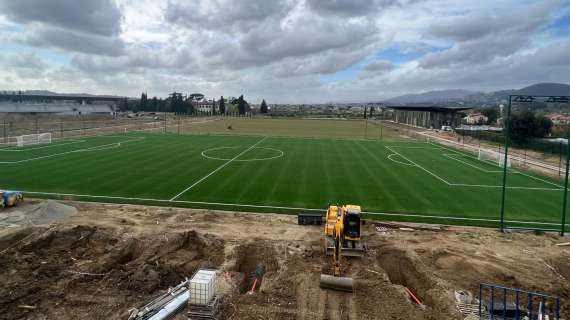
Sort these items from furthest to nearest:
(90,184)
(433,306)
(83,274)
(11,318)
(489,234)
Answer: (90,184) < (489,234) < (83,274) < (433,306) < (11,318)

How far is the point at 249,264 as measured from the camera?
15578mm

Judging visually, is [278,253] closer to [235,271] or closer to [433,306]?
[235,271]

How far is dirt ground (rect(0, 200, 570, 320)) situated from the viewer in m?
12.1

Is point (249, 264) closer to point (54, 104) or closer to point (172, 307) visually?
point (172, 307)

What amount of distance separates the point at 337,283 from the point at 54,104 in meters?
169

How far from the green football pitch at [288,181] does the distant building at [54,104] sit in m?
104

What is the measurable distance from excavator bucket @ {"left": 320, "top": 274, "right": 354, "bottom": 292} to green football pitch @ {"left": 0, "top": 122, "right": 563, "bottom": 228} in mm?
9166

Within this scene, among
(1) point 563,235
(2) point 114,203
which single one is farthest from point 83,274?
(1) point 563,235

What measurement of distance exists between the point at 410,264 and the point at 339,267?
3436 mm

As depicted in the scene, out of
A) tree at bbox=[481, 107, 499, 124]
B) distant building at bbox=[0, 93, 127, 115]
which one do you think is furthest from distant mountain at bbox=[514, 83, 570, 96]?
distant building at bbox=[0, 93, 127, 115]

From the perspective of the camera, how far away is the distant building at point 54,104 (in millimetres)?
127500

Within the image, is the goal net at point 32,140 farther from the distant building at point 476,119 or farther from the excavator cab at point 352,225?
the distant building at point 476,119

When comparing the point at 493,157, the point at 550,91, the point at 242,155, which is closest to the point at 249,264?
the point at 242,155

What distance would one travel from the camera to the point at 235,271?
1465 cm
